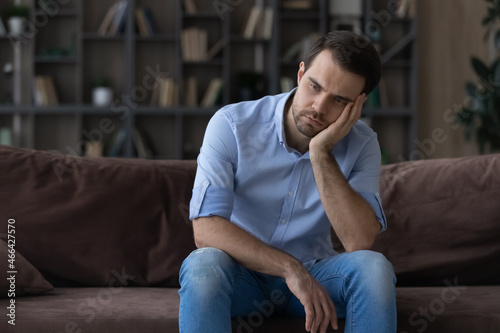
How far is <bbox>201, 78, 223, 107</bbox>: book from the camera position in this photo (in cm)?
529

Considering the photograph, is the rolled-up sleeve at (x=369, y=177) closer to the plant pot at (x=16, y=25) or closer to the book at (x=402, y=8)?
the book at (x=402, y=8)

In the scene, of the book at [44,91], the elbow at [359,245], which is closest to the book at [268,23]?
the book at [44,91]

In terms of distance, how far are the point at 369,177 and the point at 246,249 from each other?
414mm

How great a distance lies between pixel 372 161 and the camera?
1.83 metres

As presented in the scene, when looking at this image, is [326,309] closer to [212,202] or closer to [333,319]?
[333,319]

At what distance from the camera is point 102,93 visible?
5.20 m

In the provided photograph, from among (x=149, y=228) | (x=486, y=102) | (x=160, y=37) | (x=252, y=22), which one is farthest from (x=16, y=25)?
(x=149, y=228)

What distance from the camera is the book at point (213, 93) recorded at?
5293 millimetres

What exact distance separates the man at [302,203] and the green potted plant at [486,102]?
3.33m

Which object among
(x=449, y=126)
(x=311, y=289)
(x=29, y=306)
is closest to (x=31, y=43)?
(x=449, y=126)

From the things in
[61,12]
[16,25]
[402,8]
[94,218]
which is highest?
[402,8]

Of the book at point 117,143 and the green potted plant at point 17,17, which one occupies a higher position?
the green potted plant at point 17,17

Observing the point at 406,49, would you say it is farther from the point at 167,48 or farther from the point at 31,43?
the point at 31,43

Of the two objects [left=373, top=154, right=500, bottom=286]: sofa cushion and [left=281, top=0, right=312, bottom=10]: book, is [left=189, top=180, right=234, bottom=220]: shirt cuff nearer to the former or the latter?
[left=373, top=154, right=500, bottom=286]: sofa cushion
